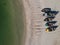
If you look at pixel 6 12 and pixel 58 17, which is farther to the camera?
pixel 6 12

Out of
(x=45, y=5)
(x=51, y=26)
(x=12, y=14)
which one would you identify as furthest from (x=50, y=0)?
(x=12, y=14)

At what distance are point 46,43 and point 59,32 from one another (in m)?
0.10

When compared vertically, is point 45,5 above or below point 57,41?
above

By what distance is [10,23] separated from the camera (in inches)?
32.4

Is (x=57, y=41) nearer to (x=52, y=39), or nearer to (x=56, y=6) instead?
(x=52, y=39)

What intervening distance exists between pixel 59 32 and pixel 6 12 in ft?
1.24

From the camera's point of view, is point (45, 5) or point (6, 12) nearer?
point (45, 5)

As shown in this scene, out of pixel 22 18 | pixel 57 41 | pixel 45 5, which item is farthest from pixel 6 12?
pixel 57 41

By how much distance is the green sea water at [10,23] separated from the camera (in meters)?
0.76

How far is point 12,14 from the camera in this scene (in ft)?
2.70

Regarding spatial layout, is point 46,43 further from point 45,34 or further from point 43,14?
point 43,14

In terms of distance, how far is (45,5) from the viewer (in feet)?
2.44

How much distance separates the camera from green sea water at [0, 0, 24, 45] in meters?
0.76

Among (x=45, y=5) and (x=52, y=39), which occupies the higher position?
(x=45, y=5)
